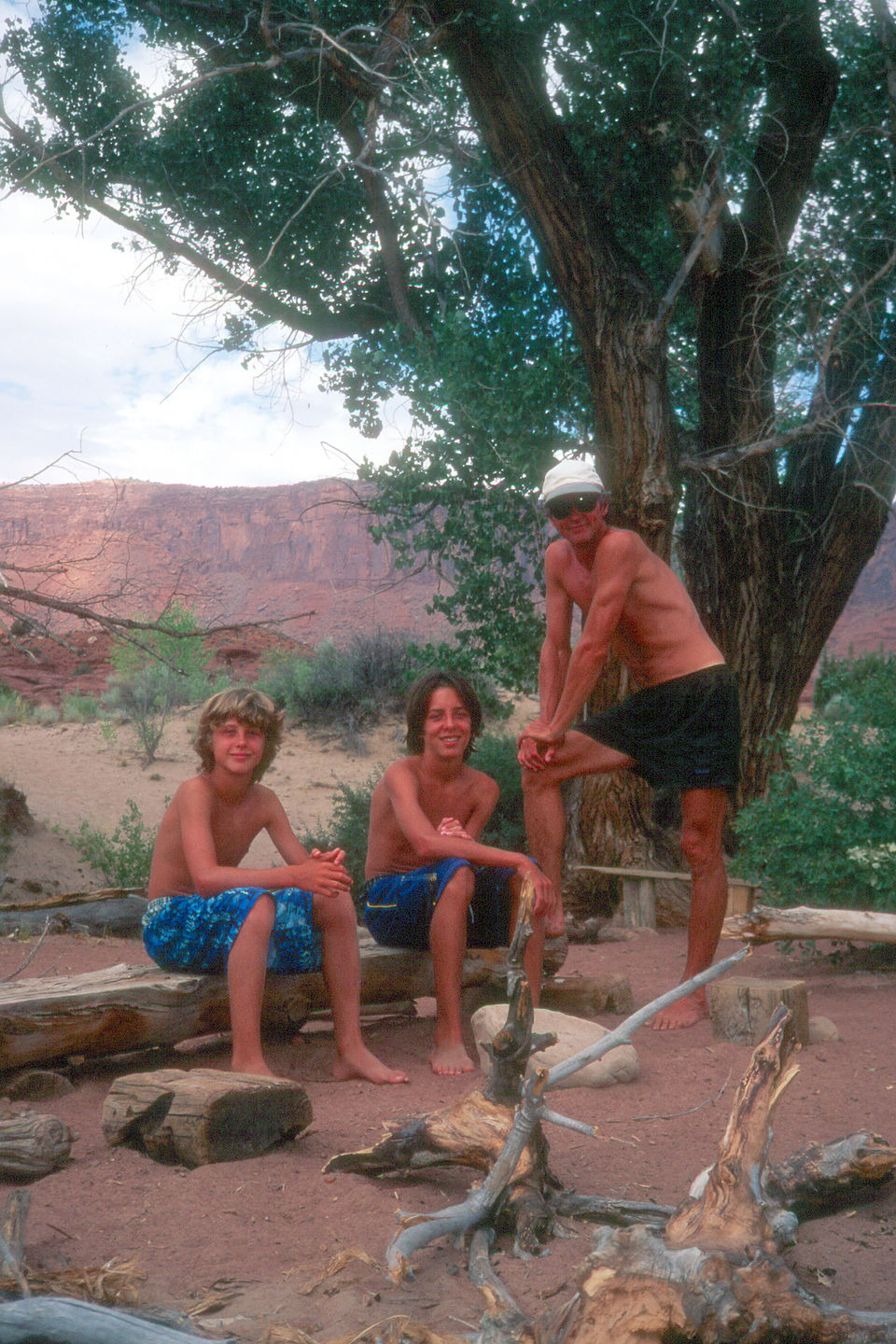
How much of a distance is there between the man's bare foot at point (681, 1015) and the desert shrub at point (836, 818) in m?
1.19

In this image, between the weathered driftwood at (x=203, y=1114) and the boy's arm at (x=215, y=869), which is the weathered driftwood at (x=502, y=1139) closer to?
the weathered driftwood at (x=203, y=1114)

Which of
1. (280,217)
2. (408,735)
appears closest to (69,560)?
(408,735)

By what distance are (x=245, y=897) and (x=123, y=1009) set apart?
0.50 meters

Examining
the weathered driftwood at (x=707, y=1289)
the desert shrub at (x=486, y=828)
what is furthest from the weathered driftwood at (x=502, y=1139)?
the desert shrub at (x=486, y=828)

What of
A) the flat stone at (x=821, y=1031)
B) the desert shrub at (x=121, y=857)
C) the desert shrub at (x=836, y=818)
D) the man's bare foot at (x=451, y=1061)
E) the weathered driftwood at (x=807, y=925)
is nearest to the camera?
the man's bare foot at (x=451, y=1061)

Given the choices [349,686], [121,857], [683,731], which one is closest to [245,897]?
[683,731]

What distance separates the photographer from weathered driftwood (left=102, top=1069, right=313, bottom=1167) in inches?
103

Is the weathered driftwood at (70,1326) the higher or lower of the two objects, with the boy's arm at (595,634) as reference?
lower

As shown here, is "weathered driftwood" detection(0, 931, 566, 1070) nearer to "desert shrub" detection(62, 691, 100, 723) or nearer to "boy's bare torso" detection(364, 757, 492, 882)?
"boy's bare torso" detection(364, 757, 492, 882)

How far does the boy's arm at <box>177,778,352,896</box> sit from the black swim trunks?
125 centimetres

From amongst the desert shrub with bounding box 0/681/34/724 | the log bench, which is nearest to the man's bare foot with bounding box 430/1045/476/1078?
the log bench

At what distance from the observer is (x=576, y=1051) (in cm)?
337

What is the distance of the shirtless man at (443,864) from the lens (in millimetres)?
3672

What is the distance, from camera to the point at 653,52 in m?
6.91
